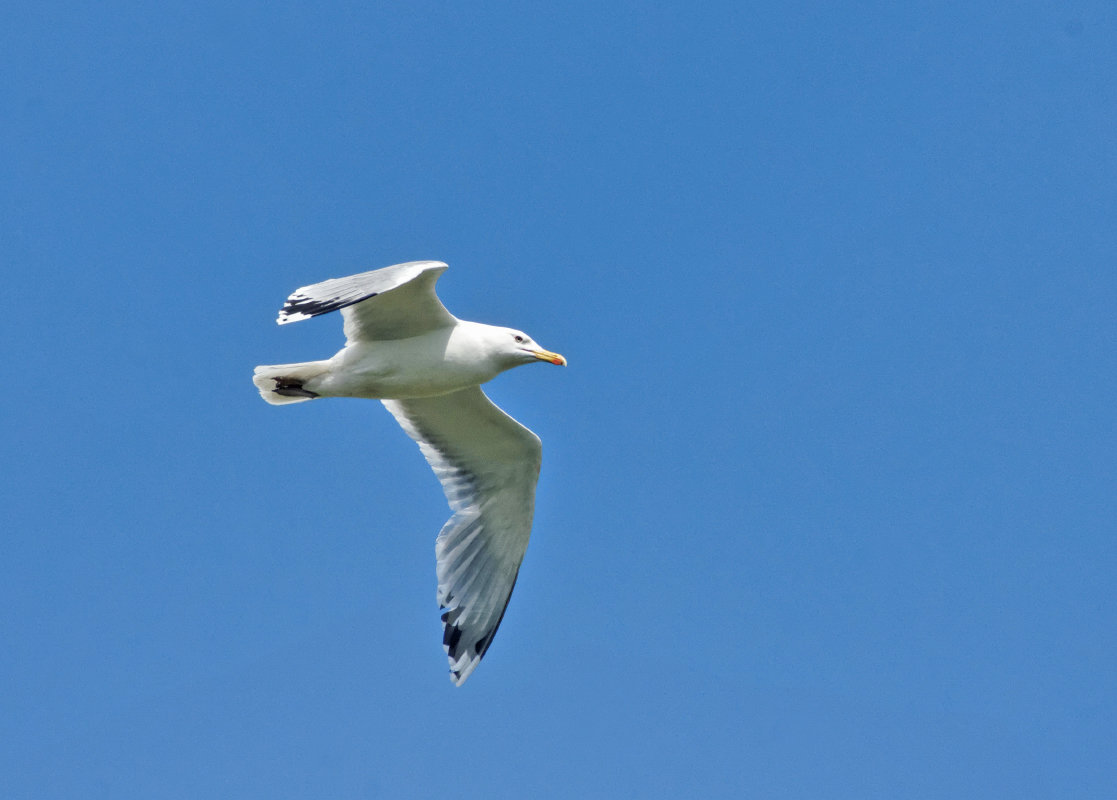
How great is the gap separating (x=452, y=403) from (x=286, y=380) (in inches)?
47.8

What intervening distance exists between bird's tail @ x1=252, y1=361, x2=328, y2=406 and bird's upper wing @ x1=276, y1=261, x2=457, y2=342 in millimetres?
319

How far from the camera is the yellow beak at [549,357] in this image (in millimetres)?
8445

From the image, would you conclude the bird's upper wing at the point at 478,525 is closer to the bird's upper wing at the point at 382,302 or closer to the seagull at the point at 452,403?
the seagull at the point at 452,403

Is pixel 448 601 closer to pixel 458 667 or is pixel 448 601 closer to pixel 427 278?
pixel 458 667

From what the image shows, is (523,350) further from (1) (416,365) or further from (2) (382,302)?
(2) (382,302)

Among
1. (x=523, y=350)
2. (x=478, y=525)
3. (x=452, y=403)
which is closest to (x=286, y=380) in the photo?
(x=452, y=403)

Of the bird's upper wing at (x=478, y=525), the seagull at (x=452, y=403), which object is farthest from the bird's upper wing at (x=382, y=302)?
the bird's upper wing at (x=478, y=525)

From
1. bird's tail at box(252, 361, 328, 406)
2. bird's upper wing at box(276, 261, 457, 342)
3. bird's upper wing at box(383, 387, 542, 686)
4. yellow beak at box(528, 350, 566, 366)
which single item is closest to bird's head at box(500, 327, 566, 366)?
yellow beak at box(528, 350, 566, 366)

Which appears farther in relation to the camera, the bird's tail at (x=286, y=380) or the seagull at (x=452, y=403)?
the bird's tail at (x=286, y=380)

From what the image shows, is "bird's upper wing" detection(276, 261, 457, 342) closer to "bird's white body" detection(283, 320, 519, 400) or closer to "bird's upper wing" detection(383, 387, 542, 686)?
"bird's white body" detection(283, 320, 519, 400)

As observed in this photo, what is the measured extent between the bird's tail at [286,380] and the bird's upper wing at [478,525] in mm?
1013

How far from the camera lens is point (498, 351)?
27.6 ft

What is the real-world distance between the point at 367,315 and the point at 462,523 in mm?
1832

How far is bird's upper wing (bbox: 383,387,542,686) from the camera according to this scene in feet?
31.1
